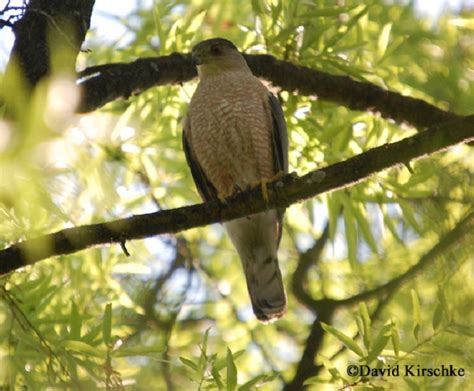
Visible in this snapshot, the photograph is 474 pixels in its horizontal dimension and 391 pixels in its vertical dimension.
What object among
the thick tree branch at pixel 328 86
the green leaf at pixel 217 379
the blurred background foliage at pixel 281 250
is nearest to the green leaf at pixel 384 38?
the blurred background foliage at pixel 281 250

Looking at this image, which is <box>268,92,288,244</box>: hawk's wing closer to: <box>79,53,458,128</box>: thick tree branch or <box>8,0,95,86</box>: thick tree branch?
<box>79,53,458,128</box>: thick tree branch

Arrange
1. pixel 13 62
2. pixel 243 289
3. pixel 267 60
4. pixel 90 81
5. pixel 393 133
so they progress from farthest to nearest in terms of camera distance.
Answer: pixel 243 289 < pixel 393 133 < pixel 267 60 < pixel 90 81 < pixel 13 62

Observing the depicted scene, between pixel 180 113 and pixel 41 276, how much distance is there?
1.97 meters

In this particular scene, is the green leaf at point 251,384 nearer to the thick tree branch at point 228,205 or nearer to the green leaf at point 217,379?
the green leaf at point 217,379

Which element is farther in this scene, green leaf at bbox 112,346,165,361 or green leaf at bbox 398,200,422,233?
green leaf at bbox 398,200,422,233

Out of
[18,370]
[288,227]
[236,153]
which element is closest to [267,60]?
[236,153]

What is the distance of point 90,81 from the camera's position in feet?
12.1

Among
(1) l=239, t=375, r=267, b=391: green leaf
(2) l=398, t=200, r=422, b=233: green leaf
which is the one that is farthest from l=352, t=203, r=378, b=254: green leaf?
(1) l=239, t=375, r=267, b=391: green leaf

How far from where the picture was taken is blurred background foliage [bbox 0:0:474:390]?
3.31 metres

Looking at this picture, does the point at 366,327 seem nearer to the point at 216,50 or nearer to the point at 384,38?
the point at 384,38

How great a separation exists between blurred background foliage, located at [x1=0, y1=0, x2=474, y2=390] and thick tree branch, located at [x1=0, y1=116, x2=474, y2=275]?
1.16 ft

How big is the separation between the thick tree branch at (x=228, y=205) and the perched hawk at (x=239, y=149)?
162cm

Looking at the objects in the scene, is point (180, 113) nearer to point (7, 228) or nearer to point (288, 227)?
point (288, 227)

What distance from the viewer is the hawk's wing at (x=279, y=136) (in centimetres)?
460
